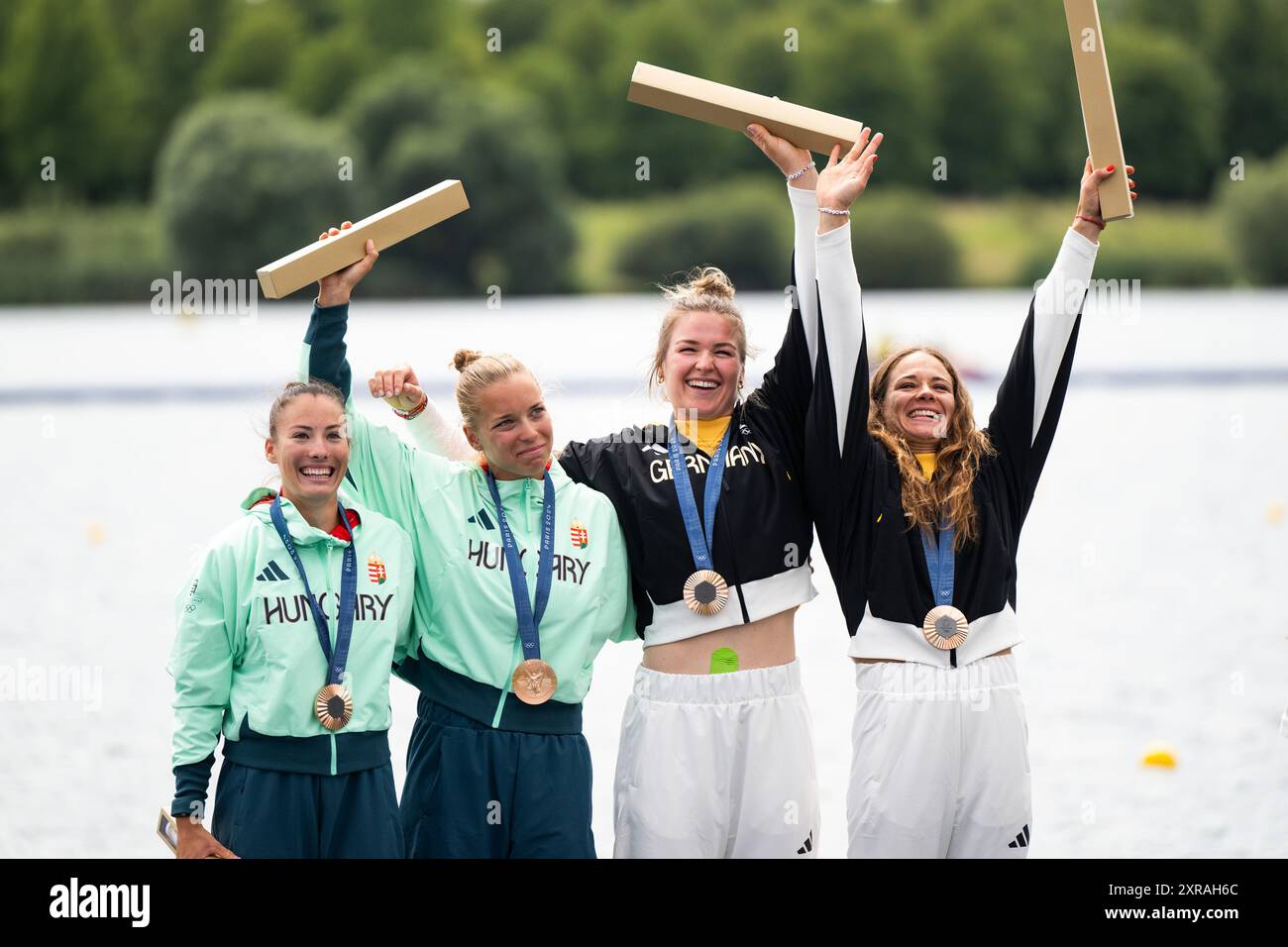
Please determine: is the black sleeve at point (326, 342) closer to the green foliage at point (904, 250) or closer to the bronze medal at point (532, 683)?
the bronze medal at point (532, 683)

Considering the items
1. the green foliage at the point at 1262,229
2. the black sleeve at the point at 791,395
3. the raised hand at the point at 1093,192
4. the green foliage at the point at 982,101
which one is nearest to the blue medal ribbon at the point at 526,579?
the black sleeve at the point at 791,395

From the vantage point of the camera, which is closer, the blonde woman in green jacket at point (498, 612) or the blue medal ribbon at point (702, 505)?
the blonde woman in green jacket at point (498, 612)

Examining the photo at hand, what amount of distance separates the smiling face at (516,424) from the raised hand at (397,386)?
0.26 metres

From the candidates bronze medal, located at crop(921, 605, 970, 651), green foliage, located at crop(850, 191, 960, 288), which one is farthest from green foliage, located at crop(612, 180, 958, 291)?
bronze medal, located at crop(921, 605, 970, 651)

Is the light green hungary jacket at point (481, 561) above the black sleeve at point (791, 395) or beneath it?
beneath

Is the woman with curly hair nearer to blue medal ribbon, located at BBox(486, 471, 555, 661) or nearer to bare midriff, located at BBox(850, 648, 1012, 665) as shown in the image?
bare midriff, located at BBox(850, 648, 1012, 665)

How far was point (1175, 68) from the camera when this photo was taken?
4994cm

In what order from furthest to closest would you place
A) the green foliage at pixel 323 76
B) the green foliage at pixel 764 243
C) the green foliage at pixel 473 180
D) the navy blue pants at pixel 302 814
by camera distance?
the green foliage at pixel 323 76 < the green foliage at pixel 473 180 < the green foliage at pixel 764 243 < the navy blue pants at pixel 302 814

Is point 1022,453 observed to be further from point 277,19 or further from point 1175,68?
point 277,19

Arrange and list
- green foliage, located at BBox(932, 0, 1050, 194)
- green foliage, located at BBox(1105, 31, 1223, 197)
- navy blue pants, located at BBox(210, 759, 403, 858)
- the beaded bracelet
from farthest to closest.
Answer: green foliage, located at BBox(932, 0, 1050, 194) < green foliage, located at BBox(1105, 31, 1223, 197) < the beaded bracelet < navy blue pants, located at BBox(210, 759, 403, 858)

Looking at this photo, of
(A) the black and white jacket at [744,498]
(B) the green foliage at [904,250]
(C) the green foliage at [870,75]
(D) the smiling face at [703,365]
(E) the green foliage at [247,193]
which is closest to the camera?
(A) the black and white jacket at [744,498]

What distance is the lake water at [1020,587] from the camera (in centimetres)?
654

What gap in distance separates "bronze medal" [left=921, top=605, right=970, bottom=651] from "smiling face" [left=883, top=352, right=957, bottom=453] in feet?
1.71

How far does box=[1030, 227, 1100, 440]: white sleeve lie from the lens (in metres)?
4.33
